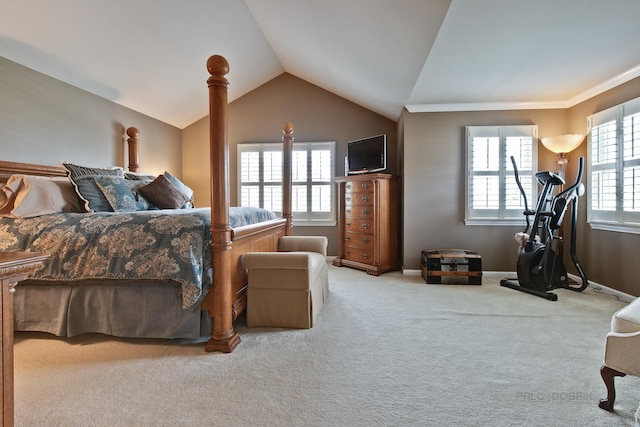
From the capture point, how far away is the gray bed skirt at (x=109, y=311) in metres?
2.29

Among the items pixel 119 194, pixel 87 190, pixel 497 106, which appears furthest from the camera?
pixel 497 106

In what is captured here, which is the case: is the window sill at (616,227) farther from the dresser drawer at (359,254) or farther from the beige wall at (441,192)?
the dresser drawer at (359,254)

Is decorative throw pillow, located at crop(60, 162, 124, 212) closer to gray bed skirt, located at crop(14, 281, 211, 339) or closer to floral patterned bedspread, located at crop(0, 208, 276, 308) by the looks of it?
floral patterned bedspread, located at crop(0, 208, 276, 308)

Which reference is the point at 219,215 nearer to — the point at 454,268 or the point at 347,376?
the point at 347,376

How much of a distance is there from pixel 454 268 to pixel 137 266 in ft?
11.6

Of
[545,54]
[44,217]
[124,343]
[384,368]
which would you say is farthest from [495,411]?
[44,217]

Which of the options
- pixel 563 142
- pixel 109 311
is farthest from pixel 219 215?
pixel 563 142

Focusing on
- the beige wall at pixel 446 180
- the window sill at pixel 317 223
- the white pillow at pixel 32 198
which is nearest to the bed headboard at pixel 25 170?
the white pillow at pixel 32 198

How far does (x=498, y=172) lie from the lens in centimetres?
438

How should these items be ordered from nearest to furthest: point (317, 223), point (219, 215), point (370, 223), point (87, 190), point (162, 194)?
point (219, 215) → point (87, 190) → point (162, 194) → point (370, 223) → point (317, 223)

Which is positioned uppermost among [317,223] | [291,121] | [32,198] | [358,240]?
[291,121]

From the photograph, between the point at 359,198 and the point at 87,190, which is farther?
the point at 359,198

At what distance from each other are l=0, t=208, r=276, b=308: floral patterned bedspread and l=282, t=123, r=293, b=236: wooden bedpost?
5.66 ft

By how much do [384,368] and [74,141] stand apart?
13.7 ft
